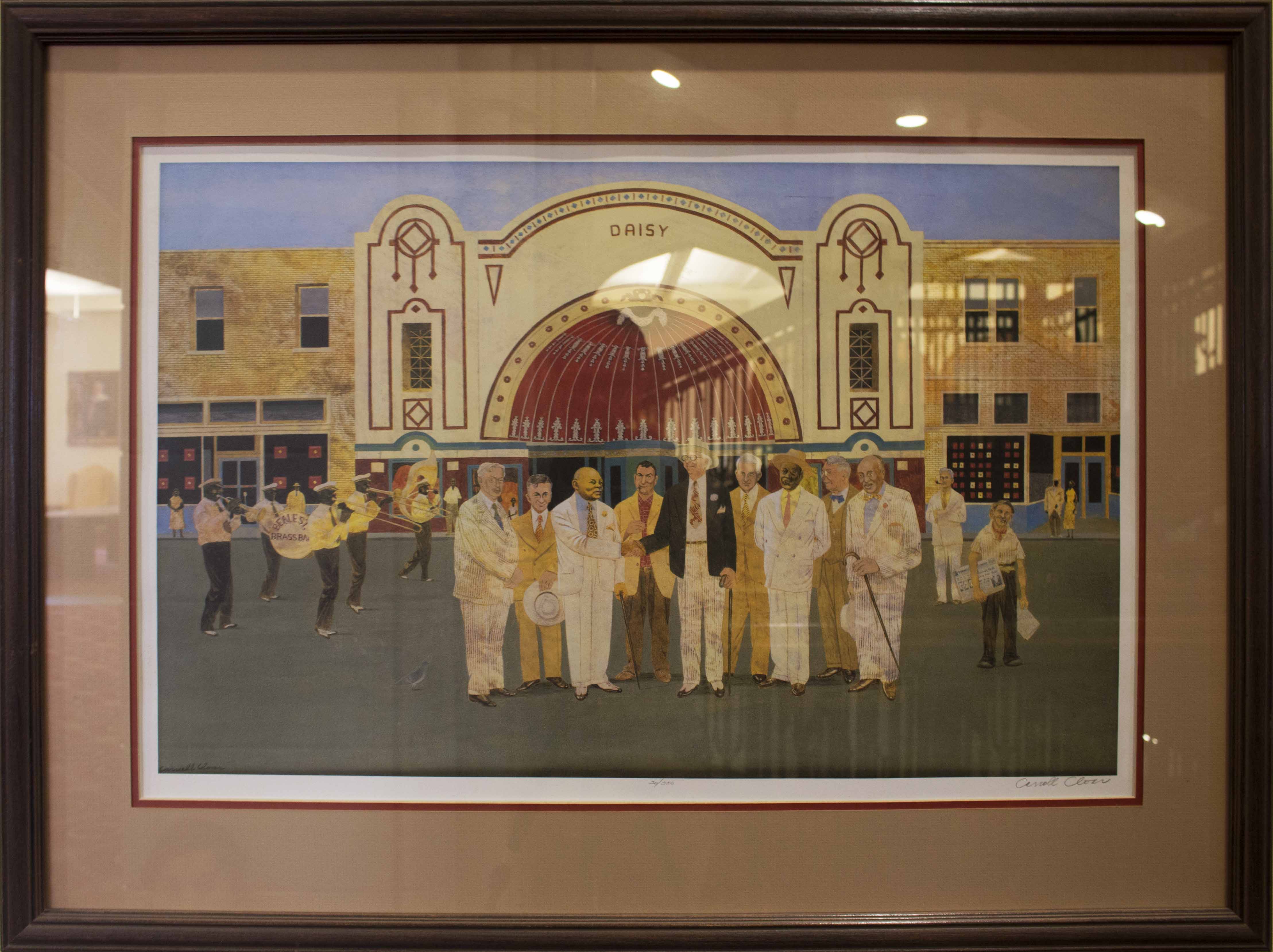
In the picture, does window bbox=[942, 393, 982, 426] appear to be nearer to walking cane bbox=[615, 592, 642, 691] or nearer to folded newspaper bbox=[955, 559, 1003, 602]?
folded newspaper bbox=[955, 559, 1003, 602]

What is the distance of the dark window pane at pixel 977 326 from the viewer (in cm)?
133

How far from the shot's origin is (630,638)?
1.33m

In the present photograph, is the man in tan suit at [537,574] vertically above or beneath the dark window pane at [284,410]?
beneath

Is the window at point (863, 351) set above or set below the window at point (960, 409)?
above

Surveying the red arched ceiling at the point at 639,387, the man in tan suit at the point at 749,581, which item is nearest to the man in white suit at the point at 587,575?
the red arched ceiling at the point at 639,387

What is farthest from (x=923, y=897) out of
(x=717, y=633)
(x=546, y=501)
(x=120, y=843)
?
(x=120, y=843)

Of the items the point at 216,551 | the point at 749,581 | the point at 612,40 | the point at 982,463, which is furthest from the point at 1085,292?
the point at 216,551

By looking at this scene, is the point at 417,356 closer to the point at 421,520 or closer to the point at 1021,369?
the point at 421,520

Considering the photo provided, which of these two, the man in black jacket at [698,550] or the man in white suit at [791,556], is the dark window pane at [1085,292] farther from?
the man in black jacket at [698,550]

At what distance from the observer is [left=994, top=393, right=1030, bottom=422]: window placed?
52.4 inches

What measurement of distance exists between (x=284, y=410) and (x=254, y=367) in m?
0.11

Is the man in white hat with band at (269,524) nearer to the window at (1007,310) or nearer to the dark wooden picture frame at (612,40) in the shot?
the dark wooden picture frame at (612,40)
